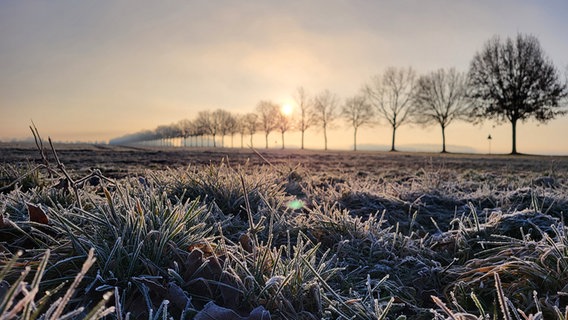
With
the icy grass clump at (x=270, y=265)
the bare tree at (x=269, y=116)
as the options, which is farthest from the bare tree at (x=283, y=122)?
the icy grass clump at (x=270, y=265)

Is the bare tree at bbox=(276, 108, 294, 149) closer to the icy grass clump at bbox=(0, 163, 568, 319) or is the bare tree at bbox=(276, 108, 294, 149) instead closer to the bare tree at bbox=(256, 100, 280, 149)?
the bare tree at bbox=(256, 100, 280, 149)

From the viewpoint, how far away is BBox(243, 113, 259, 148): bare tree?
67.1 m

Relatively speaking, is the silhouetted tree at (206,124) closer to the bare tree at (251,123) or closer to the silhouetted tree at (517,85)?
the bare tree at (251,123)

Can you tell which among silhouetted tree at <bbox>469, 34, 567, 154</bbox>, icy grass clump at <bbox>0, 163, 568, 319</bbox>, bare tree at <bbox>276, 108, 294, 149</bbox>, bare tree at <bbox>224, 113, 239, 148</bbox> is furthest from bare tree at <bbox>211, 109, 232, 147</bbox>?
icy grass clump at <bbox>0, 163, 568, 319</bbox>

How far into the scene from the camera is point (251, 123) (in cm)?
6862

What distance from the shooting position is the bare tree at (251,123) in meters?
67.1

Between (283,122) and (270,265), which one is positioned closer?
(270,265)

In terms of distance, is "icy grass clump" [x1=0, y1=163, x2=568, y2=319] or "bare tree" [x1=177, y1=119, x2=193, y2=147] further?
"bare tree" [x1=177, y1=119, x2=193, y2=147]

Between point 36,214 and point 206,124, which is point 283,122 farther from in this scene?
point 36,214

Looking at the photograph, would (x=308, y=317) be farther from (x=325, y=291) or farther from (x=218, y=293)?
(x=218, y=293)

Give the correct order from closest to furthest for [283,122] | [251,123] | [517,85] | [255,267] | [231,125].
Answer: [255,267] < [517,85] < [283,122] < [251,123] < [231,125]

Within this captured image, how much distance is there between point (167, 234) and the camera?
1701 millimetres

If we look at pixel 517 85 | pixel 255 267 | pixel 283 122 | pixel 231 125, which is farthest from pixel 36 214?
pixel 231 125

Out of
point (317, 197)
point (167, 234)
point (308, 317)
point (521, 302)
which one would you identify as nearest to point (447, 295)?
point (521, 302)
